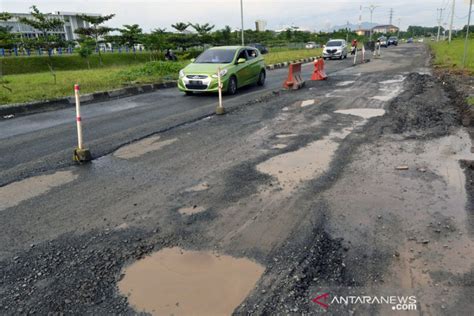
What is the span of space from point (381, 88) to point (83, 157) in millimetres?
11142

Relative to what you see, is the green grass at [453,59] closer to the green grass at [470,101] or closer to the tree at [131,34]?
the green grass at [470,101]

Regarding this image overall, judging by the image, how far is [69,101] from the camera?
13.0 meters

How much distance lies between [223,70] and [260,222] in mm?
9828

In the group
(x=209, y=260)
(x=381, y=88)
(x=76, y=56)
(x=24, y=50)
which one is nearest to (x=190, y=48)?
(x=76, y=56)

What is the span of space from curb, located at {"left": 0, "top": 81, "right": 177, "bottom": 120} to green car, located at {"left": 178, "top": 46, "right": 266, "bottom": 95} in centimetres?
273

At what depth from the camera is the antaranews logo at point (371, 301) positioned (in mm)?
2754

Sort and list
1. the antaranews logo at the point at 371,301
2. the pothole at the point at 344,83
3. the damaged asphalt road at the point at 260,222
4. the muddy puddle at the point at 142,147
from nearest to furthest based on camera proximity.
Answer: the antaranews logo at the point at 371,301
the damaged asphalt road at the point at 260,222
the muddy puddle at the point at 142,147
the pothole at the point at 344,83

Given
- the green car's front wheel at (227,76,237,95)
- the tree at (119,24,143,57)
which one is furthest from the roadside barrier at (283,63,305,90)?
the tree at (119,24,143,57)

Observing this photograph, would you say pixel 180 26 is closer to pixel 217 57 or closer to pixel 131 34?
pixel 131 34

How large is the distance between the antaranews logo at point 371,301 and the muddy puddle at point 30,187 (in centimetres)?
378

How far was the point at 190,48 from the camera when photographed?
51.5m

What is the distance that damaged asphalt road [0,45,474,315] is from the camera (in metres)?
2.93

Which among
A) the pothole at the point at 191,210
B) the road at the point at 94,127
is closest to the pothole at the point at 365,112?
the road at the point at 94,127

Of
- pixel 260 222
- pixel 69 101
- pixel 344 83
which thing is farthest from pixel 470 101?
pixel 69 101
